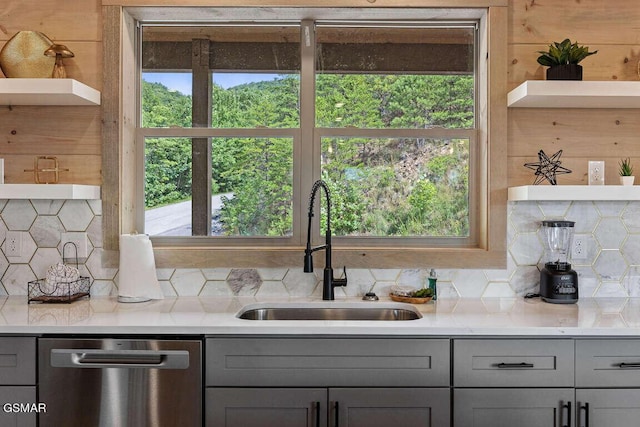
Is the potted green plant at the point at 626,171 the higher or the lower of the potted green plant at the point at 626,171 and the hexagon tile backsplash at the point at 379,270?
the higher

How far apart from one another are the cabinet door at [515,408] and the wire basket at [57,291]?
5.48 ft

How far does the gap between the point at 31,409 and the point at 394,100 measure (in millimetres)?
2034

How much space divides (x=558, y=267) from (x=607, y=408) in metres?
0.65

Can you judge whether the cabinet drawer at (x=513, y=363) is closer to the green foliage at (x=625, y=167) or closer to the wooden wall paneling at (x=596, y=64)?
the green foliage at (x=625, y=167)

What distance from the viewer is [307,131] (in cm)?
258

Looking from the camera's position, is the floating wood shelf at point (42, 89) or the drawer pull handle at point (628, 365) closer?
the drawer pull handle at point (628, 365)

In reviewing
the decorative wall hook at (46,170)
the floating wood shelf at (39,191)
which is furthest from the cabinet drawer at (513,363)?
the decorative wall hook at (46,170)

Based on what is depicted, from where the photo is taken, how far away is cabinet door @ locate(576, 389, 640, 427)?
1836mm

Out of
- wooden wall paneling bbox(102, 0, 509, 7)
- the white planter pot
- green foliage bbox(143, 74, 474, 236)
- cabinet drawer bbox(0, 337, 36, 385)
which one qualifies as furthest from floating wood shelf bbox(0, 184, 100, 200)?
the white planter pot

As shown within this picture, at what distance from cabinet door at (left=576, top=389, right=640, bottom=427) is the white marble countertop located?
0.72ft

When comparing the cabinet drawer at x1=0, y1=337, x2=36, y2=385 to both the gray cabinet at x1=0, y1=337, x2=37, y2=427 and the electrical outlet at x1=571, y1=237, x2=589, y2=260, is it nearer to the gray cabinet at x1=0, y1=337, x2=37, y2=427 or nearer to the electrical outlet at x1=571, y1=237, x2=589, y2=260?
the gray cabinet at x1=0, y1=337, x2=37, y2=427

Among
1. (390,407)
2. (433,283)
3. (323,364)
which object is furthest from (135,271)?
(433,283)

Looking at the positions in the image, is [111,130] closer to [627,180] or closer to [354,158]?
[354,158]

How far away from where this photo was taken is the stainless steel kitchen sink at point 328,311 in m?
2.30
